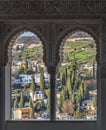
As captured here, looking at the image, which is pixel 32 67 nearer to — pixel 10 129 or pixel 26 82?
pixel 26 82

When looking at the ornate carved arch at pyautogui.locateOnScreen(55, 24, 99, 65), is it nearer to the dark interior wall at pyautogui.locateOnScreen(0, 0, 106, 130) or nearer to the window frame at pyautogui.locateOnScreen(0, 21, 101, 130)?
the dark interior wall at pyautogui.locateOnScreen(0, 0, 106, 130)

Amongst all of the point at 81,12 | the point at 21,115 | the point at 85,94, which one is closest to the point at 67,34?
the point at 81,12

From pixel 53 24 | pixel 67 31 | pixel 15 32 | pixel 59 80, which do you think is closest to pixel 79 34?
pixel 67 31

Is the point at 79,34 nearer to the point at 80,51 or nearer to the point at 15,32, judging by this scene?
the point at 80,51

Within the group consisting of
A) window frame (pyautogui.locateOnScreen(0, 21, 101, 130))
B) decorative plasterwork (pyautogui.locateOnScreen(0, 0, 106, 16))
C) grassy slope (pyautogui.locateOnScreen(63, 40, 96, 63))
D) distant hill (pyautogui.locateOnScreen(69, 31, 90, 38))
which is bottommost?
window frame (pyautogui.locateOnScreen(0, 21, 101, 130))

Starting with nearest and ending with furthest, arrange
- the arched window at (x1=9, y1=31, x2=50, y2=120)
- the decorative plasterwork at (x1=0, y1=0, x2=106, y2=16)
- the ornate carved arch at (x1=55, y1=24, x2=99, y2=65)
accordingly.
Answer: the decorative plasterwork at (x1=0, y1=0, x2=106, y2=16) → the ornate carved arch at (x1=55, y1=24, x2=99, y2=65) → the arched window at (x1=9, y1=31, x2=50, y2=120)

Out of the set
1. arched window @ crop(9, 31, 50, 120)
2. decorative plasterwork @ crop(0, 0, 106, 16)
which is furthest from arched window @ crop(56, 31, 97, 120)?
decorative plasterwork @ crop(0, 0, 106, 16)

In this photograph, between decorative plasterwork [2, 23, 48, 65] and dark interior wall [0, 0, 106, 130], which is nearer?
dark interior wall [0, 0, 106, 130]
